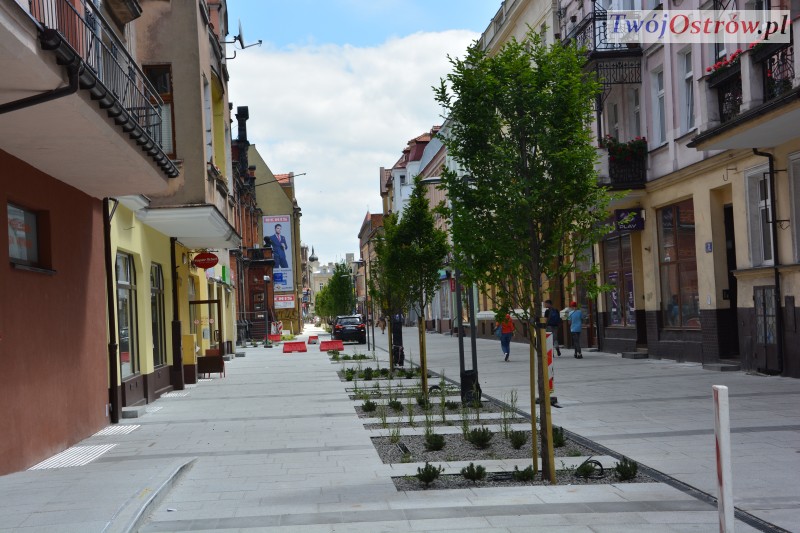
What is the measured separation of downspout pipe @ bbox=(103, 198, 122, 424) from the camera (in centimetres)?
1509

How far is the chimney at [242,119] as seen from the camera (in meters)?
56.7

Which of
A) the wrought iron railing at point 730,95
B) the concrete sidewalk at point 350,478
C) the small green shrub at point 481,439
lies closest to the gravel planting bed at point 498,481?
the concrete sidewalk at point 350,478

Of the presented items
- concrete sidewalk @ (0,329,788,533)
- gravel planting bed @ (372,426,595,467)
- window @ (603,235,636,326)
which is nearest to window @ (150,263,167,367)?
concrete sidewalk @ (0,329,788,533)

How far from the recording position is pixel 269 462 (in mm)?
10469

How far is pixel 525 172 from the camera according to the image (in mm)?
9008

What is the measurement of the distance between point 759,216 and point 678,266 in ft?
15.9

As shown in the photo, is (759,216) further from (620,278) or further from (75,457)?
(75,457)

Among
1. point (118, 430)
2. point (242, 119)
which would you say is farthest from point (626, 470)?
point (242, 119)

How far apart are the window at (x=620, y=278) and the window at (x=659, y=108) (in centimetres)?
334

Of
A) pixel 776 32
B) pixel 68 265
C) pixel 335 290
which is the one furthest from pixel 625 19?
pixel 335 290

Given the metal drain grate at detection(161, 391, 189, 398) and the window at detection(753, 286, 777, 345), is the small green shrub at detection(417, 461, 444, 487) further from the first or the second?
the metal drain grate at detection(161, 391, 189, 398)

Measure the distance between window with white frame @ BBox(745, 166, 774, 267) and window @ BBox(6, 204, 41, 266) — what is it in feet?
44.4

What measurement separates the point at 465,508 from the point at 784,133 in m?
12.2

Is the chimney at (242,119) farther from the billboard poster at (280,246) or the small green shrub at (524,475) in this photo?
the small green shrub at (524,475)
